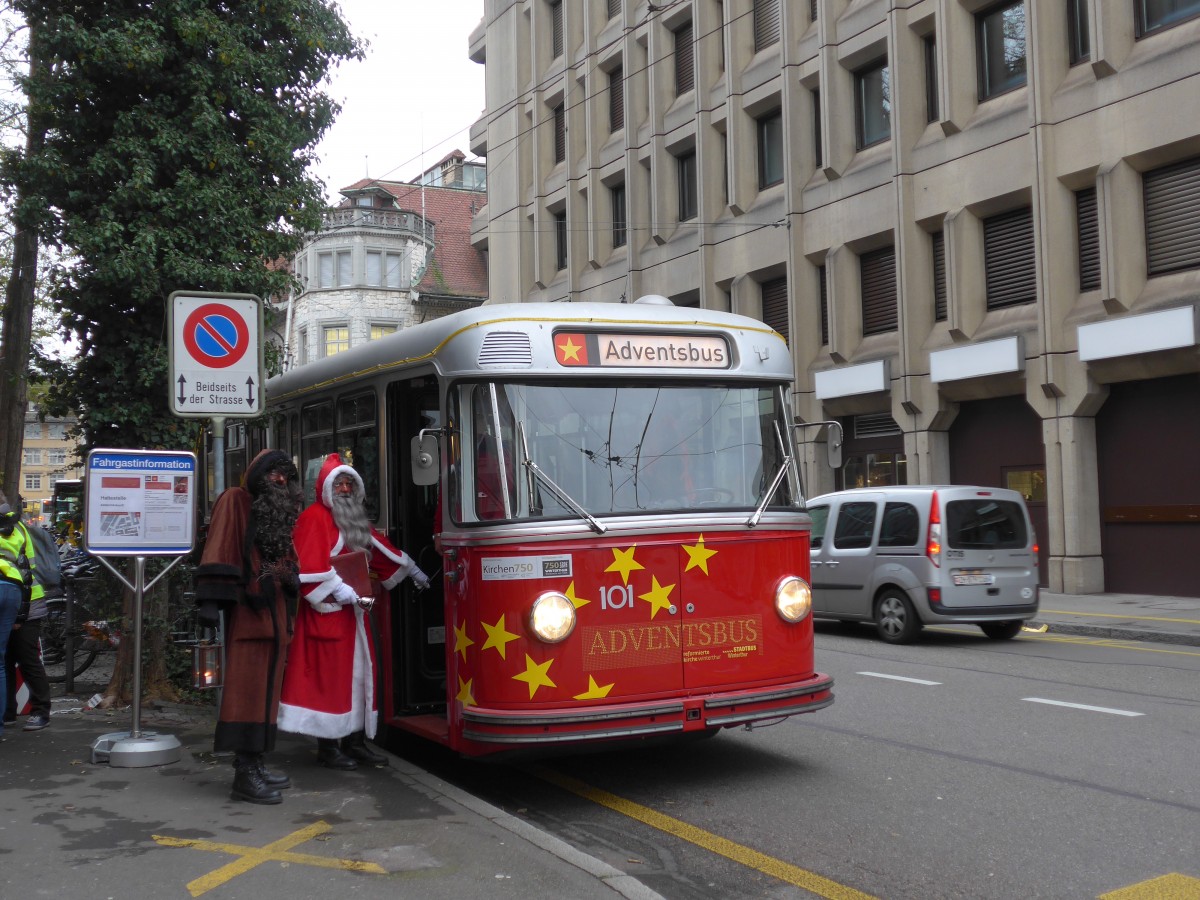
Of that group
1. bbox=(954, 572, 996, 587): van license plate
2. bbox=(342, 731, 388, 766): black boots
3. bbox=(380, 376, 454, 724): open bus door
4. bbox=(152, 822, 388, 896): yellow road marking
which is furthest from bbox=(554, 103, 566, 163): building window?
bbox=(152, 822, 388, 896): yellow road marking

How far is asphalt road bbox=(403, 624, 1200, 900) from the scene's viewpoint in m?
5.46

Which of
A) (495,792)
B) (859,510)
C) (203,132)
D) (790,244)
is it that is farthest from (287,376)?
(790,244)

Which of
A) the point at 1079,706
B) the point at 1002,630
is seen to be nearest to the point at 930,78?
the point at 1002,630

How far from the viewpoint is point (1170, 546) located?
64.1 ft

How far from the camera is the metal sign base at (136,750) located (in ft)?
23.8

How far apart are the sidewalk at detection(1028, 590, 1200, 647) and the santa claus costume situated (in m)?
11.0

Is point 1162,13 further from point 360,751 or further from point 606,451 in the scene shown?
point 360,751

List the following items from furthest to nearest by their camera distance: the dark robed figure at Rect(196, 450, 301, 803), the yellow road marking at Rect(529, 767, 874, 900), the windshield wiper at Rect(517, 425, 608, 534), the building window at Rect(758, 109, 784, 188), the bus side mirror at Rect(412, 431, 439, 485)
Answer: the building window at Rect(758, 109, 784, 188) < the bus side mirror at Rect(412, 431, 439, 485) < the windshield wiper at Rect(517, 425, 608, 534) < the dark robed figure at Rect(196, 450, 301, 803) < the yellow road marking at Rect(529, 767, 874, 900)

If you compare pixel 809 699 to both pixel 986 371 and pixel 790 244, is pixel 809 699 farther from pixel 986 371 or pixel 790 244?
pixel 790 244

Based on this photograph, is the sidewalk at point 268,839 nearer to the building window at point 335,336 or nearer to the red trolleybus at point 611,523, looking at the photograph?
the red trolleybus at point 611,523

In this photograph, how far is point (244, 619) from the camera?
6.64 meters

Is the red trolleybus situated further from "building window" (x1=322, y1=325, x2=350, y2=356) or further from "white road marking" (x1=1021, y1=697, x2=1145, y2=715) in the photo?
"building window" (x1=322, y1=325, x2=350, y2=356)

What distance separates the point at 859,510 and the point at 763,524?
26.9 ft

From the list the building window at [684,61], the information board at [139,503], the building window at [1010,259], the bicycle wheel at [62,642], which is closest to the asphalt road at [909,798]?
the information board at [139,503]
